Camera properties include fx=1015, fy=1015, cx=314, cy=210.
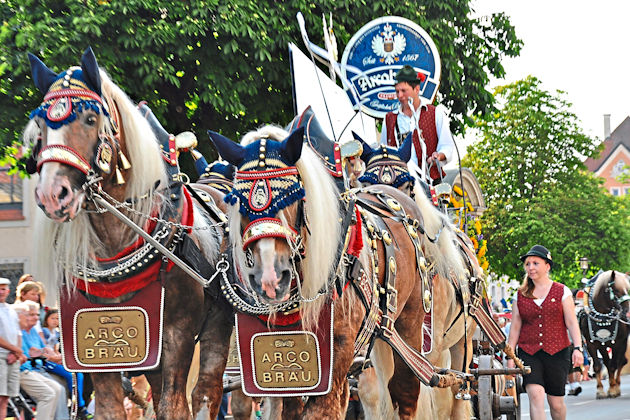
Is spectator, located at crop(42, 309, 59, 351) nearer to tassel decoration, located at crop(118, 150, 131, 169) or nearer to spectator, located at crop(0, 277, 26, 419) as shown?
spectator, located at crop(0, 277, 26, 419)

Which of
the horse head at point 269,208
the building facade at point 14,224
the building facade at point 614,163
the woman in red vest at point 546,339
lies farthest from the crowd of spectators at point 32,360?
the building facade at point 614,163

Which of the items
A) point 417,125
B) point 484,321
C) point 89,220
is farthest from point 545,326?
point 89,220

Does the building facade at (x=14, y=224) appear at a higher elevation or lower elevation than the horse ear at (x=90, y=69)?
higher

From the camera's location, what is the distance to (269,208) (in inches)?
184

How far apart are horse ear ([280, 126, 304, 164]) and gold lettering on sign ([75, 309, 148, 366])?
112 cm

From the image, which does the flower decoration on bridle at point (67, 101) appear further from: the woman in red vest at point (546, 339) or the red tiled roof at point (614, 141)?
the red tiled roof at point (614, 141)

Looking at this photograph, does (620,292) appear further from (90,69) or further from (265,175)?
(90,69)

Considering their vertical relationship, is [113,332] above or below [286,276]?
below

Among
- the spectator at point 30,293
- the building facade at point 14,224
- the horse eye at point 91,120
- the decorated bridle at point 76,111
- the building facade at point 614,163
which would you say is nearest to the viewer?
the decorated bridle at point 76,111

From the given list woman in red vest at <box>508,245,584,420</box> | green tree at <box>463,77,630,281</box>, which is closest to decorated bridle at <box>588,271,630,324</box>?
woman in red vest at <box>508,245,584,420</box>

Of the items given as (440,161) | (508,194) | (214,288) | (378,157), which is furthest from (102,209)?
(508,194)

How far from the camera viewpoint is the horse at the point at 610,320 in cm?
1797

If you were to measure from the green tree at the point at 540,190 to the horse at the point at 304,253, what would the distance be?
37.4 meters

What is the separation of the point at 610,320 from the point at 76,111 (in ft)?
48.5
